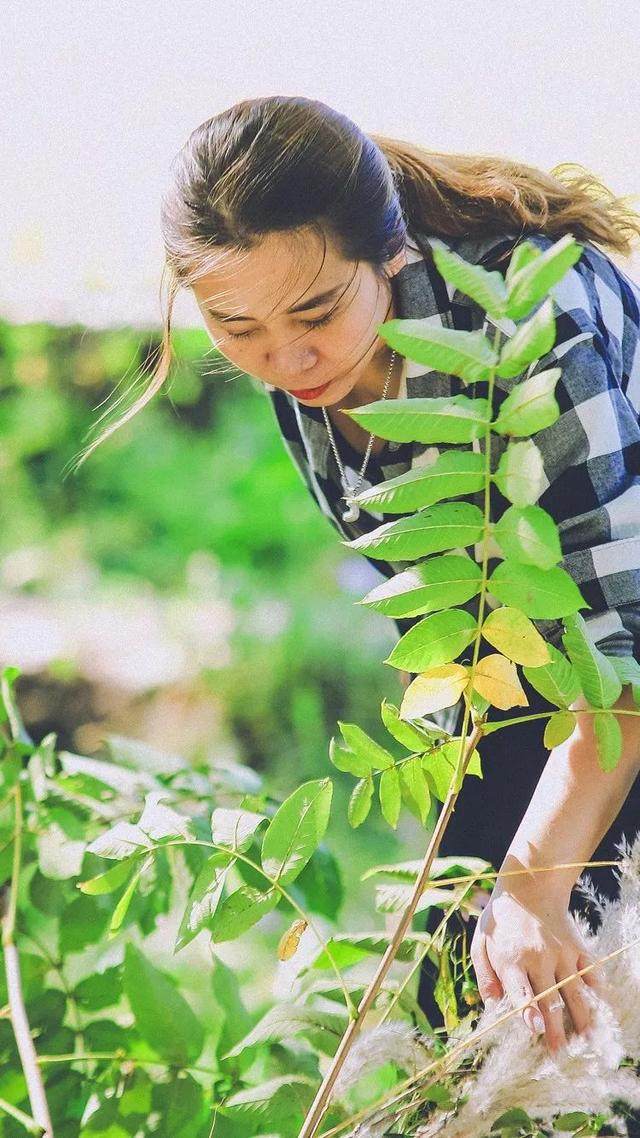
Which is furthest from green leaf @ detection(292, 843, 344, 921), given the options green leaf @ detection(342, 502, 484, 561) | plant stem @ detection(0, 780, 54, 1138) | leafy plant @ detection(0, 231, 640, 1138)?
green leaf @ detection(342, 502, 484, 561)

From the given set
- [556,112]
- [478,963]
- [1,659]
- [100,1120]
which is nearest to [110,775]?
[100,1120]

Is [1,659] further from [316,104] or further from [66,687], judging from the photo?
[316,104]

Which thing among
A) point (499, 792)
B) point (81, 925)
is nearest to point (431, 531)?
point (81, 925)

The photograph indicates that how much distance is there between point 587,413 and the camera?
0.92 meters

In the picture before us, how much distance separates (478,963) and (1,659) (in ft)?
6.26

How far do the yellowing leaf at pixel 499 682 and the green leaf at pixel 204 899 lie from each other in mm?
203

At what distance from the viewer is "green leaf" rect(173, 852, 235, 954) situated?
68cm

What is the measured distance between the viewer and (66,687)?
2555 mm

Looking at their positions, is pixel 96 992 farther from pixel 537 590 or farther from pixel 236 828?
pixel 537 590

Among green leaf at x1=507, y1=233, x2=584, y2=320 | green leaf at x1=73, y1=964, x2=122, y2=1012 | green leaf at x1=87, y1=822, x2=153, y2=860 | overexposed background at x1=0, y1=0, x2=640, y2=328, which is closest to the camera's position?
green leaf at x1=507, y1=233, x2=584, y2=320

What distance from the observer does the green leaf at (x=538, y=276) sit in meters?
0.50

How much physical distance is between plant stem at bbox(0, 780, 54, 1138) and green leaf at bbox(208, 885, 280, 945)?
0.60ft

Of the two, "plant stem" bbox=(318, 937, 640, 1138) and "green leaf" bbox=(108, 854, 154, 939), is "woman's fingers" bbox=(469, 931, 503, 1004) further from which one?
"green leaf" bbox=(108, 854, 154, 939)

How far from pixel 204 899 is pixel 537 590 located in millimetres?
288
